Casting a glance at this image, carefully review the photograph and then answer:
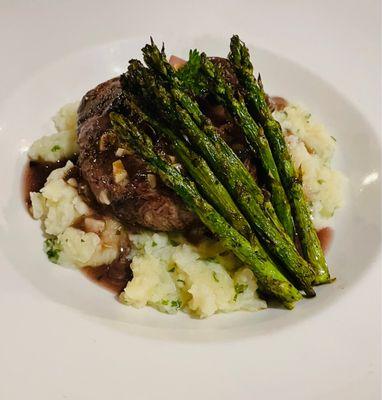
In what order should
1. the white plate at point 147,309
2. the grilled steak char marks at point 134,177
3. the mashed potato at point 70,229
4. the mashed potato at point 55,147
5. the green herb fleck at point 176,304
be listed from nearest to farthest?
the white plate at point 147,309 < the green herb fleck at point 176,304 < the grilled steak char marks at point 134,177 < the mashed potato at point 70,229 < the mashed potato at point 55,147

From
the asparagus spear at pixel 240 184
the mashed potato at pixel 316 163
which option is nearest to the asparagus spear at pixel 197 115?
the asparagus spear at pixel 240 184

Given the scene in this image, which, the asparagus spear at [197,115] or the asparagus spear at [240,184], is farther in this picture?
the asparagus spear at [197,115]

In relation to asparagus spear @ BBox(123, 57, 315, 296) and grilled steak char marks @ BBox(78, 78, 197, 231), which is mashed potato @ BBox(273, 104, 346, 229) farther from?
grilled steak char marks @ BBox(78, 78, 197, 231)

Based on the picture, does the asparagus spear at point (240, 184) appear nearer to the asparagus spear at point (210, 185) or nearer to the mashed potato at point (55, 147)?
the asparagus spear at point (210, 185)

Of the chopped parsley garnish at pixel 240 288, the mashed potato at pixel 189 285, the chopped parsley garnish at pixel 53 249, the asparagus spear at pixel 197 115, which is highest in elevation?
the asparagus spear at pixel 197 115

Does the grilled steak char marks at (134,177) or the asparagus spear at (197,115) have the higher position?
the asparagus spear at (197,115)

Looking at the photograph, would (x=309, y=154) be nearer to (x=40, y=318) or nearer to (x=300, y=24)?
(x=300, y=24)
